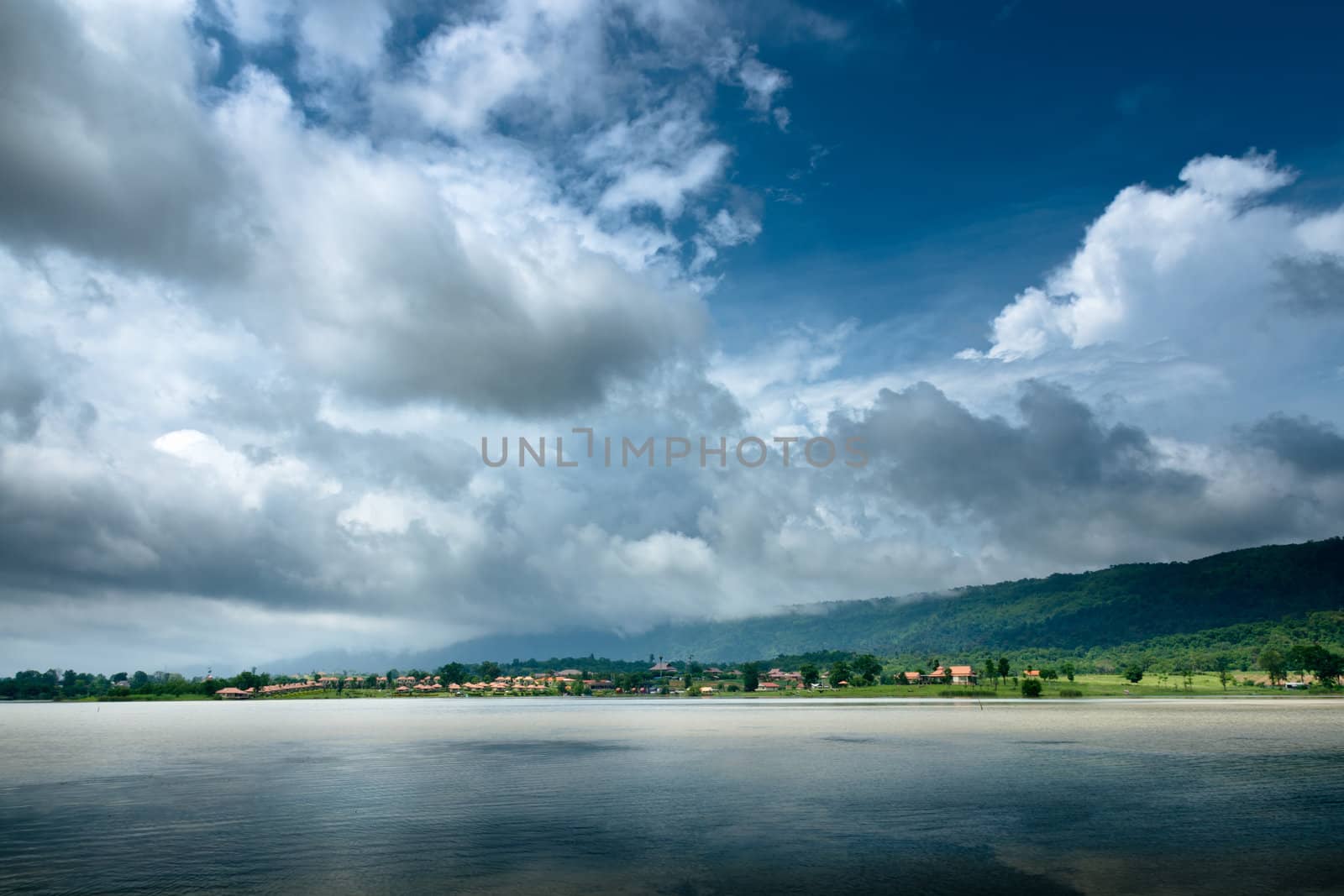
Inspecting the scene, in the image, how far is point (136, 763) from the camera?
95.2 metres

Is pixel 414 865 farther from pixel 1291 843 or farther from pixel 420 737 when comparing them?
pixel 420 737

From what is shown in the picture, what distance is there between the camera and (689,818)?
55.6 meters

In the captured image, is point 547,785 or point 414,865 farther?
point 547,785

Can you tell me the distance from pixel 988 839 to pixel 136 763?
89583 millimetres

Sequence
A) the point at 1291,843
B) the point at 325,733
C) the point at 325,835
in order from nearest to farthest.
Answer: the point at 1291,843
the point at 325,835
the point at 325,733

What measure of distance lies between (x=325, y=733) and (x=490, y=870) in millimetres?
122618

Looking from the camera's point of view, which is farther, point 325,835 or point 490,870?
point 325,835

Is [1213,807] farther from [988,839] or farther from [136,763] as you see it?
[136,763]

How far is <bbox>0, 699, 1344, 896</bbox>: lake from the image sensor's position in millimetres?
39750

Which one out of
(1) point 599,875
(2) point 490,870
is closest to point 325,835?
(2) point 490,870

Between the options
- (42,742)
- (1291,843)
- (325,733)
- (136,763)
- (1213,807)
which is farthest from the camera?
(325,733)

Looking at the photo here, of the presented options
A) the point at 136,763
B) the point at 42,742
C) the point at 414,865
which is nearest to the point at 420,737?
the point at 136,763

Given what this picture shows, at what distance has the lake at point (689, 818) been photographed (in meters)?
39.8

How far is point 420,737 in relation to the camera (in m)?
137
